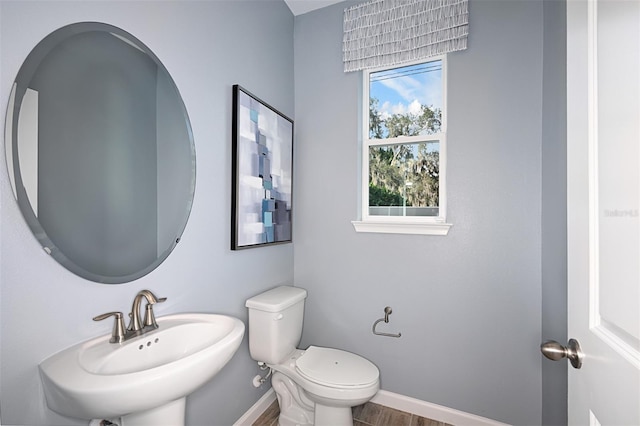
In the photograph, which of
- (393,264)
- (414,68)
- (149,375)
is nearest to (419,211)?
(393,264)

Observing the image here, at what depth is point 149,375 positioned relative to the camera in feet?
2.60

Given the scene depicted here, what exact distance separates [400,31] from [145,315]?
213 cm

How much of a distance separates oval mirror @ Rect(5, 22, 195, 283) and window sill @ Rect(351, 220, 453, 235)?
1.12 meters

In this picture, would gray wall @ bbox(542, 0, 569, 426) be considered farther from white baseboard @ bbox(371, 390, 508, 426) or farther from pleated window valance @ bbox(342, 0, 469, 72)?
pleated window valance @ bbox(342, 0, 469, 72)

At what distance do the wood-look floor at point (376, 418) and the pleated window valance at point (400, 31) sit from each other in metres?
2.28

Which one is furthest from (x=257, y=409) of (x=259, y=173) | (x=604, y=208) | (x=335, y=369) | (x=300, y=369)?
(x=604, y=208)

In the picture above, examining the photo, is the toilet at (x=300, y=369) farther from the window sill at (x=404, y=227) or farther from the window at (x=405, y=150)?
the window at (x=405, y=150)

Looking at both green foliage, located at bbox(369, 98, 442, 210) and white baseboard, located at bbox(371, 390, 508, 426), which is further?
green foliage, located at bbox(369, 98, 442, 210)

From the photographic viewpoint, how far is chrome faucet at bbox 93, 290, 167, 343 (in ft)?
3.30

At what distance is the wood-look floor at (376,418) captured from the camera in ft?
5.95

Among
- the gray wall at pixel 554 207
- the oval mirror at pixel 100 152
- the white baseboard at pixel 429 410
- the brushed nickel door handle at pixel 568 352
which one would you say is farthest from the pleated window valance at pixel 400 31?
the white baseboard at pixel 429 410

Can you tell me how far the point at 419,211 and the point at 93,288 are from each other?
1.76 m

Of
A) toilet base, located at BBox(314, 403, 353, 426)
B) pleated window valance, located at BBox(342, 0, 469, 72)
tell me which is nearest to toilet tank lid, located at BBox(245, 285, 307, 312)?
toilet base, located at BBox(314, 403, 353, 426)

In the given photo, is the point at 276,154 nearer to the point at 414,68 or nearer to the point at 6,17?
the point at 414,68
